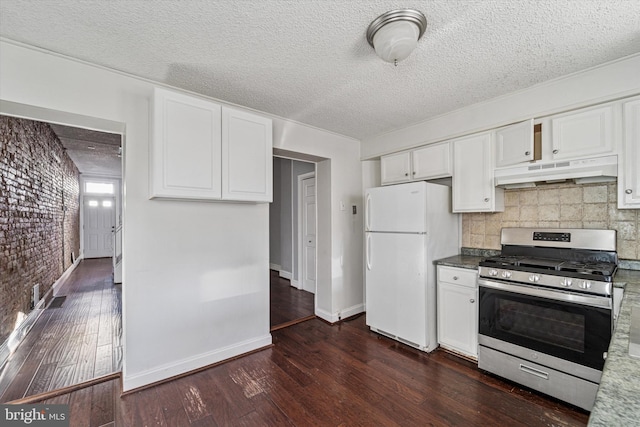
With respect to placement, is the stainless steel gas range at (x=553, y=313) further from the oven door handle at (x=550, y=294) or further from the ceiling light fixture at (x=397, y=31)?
the ceiling light fixture at (x=397, y=31)

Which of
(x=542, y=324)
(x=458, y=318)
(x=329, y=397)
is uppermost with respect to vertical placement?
(x=542, y=324)

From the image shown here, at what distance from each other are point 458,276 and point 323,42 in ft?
7.51

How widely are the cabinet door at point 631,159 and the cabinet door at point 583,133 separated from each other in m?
0.08

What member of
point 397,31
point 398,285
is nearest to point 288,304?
point 398,285

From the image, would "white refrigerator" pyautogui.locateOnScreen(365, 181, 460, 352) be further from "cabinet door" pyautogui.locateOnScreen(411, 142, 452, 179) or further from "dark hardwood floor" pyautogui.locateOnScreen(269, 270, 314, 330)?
"dark hardwood floor" pyautogui.locateOnScreen(269, 270, 314, 330)

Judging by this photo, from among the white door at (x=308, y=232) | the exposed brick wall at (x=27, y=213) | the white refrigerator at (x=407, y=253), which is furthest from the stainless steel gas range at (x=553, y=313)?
the exposed brick wall at (x=27, y=213)

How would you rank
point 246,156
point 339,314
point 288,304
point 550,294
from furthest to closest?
point 288,304 → point 339,314 → point 246,156 → point 550,294

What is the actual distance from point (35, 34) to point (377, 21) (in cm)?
206

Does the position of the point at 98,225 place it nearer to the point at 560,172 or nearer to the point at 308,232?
the point at 308,232

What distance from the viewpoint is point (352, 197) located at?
385 centimetres

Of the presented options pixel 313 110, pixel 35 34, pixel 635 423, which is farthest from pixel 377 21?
pixel 35 34

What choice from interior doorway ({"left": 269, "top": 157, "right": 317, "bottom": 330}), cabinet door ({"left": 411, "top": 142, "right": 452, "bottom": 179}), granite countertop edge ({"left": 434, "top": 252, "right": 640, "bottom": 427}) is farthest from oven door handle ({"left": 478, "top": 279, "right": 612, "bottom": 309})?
interior doorway ({"left": 269, "top": 157, "right": 317, "bottom": 330})

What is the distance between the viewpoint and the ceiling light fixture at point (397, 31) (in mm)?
1549

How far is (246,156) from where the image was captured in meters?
2.47
